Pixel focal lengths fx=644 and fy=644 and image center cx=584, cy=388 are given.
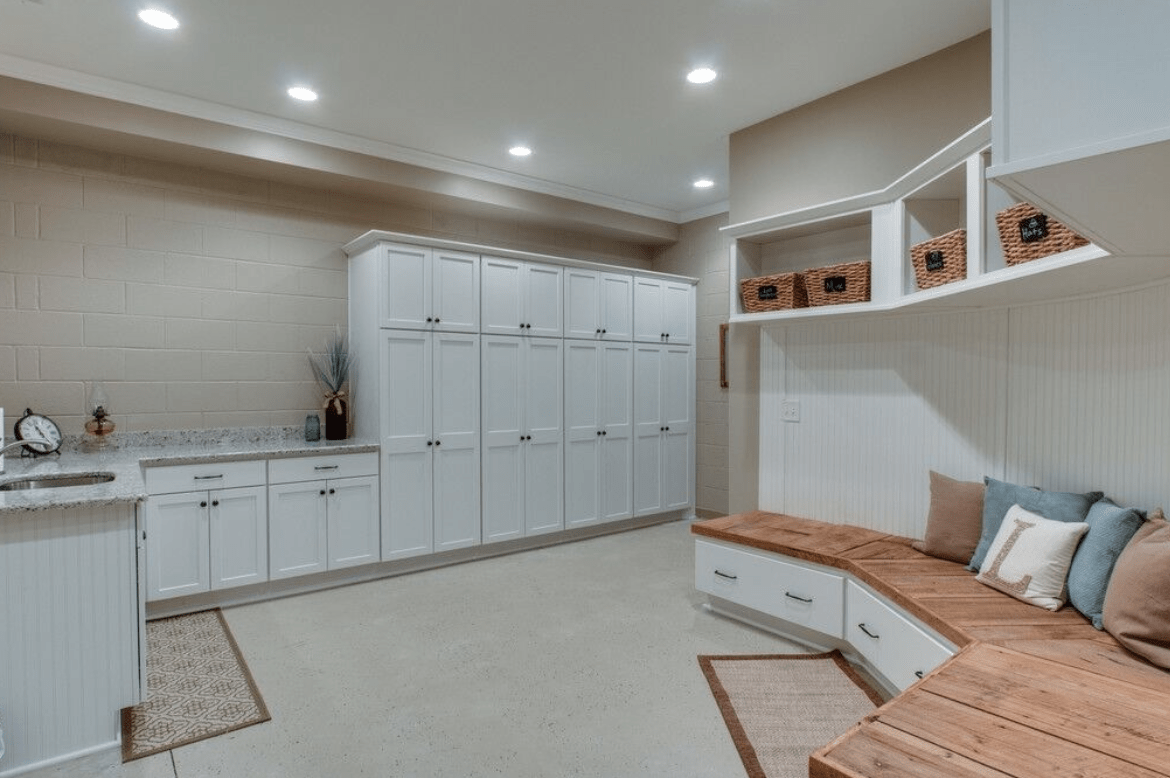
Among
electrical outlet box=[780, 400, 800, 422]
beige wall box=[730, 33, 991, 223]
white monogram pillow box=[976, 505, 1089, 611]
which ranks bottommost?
white monogram pillow box=[976, 505, 1089, 611]

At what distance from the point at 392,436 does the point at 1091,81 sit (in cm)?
374

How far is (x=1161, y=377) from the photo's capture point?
2.08 m

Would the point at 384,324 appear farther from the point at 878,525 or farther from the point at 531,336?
the point at 878,525

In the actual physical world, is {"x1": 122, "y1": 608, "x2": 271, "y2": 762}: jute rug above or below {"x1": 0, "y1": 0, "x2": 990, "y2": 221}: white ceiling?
below

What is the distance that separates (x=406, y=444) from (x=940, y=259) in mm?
3113

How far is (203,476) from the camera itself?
347cm

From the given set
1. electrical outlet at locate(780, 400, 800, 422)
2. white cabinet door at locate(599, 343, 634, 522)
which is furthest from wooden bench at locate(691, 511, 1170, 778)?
white cabinet door at locate(599, 343, 634, 522)

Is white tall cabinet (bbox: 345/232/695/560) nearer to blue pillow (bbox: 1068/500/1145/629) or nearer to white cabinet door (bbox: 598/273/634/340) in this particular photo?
white cabinet door (bbox: 598/273/634/340)

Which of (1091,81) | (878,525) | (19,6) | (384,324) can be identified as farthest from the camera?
(384,324)

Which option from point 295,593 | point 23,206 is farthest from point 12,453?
point 295,593

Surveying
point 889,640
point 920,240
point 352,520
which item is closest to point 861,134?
point 920,240

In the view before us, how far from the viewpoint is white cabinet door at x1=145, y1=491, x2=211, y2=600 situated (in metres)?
3.33

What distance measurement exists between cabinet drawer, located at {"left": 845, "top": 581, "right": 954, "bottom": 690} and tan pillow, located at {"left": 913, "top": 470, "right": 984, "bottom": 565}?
15.2 inches

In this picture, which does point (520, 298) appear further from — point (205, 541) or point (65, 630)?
point (65, 630)
